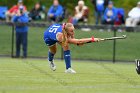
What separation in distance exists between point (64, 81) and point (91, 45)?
38.4 feet

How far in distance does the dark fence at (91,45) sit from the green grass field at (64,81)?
6385 millimetres

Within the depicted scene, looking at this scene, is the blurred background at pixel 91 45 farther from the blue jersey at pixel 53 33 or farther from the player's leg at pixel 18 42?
the blue jersey at pixel 53 33

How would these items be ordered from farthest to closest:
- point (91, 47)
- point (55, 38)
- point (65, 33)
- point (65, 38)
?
point (91, 47)
point (55, 38)
point (65, 33)
point (65, 38)

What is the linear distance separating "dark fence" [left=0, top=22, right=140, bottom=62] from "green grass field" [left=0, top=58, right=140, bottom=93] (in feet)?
20.9

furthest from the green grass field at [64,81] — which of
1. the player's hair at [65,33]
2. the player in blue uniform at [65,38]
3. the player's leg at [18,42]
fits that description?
the player's leg at [18,42]

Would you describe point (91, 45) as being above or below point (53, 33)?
below

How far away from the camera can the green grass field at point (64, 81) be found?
14.8 metres

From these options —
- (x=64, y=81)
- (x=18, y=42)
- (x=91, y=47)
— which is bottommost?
(x=91, y=47)

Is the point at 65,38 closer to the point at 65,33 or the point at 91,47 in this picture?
the point at 65,33

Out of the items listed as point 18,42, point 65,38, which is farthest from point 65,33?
point 18,42

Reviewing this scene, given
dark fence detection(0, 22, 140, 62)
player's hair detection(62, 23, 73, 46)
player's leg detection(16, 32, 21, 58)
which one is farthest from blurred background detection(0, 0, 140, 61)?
player's hair detection(62, 23, 73, 46)

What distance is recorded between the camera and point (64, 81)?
54.2ft

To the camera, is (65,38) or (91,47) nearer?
(65,38)

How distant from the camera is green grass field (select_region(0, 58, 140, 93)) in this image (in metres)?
14.8
